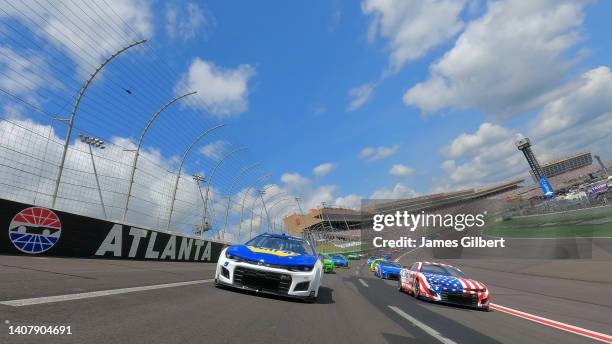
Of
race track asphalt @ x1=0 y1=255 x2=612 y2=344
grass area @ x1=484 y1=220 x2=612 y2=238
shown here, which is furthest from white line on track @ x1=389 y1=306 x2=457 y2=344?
grass area @ x1=484 y1=220 x2=612 y2=238

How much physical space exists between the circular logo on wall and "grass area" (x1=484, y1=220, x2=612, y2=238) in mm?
36044

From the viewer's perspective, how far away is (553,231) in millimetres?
40500

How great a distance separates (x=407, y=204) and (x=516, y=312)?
150 meters

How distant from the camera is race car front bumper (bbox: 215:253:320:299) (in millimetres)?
6527

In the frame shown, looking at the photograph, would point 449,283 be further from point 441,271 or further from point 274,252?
point 274,252

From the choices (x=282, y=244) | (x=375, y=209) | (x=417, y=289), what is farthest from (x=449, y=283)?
(x=375, y=209)

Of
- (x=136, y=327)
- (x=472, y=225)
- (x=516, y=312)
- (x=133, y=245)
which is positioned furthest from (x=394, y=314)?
(x=472, y=225)

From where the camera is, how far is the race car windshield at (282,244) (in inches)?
307

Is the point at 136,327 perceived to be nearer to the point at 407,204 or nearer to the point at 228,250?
the point at 228,250

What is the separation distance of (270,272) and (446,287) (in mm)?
5276

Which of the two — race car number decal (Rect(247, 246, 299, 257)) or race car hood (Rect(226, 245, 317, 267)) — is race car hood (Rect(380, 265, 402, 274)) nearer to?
race car hood (Rect(226, 245, 317, 267))

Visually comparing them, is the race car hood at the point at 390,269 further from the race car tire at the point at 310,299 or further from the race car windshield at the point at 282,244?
the race car tire at the point at 310,299

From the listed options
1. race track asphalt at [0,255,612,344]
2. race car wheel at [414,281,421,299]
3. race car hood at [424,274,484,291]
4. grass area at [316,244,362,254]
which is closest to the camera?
race track asphalt at [0,255,612,344]

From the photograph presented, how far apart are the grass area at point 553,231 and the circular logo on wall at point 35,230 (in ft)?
118
